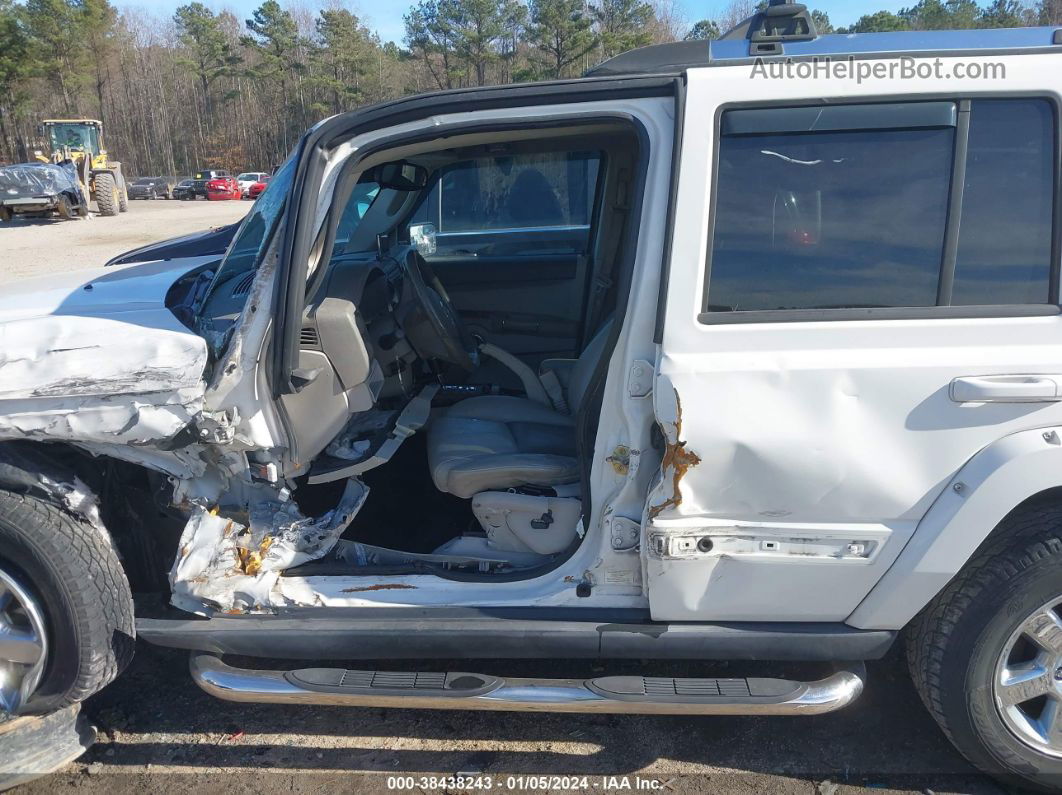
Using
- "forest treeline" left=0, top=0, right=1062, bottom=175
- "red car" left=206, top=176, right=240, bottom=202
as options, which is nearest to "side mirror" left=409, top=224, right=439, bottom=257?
"forest treeline" left=0, top=0, right=1062, bottom=175

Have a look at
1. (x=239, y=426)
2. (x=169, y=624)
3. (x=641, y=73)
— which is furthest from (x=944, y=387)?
(x=169, y=624)

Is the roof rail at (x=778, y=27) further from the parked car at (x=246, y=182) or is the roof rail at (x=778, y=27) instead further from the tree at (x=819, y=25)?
the parked car at (x=246, y=182)

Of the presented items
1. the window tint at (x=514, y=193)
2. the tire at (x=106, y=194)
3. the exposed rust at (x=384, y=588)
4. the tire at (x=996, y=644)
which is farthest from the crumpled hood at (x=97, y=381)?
the tire at (x=106, y=194)

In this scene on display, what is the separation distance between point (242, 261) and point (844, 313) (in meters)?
1.95

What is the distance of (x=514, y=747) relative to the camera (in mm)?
2465

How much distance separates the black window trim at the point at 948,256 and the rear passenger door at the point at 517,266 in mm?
2063

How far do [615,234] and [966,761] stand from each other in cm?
244

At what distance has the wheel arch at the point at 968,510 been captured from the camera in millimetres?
1894

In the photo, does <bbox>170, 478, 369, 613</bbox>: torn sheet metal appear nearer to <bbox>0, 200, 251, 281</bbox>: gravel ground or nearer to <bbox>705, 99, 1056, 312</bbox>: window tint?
<bbox>705, 99, 1056, 312</bbox>: window tint

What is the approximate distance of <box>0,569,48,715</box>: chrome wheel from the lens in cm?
222

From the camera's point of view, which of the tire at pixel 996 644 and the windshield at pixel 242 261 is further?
the windshield at pixel 242 261

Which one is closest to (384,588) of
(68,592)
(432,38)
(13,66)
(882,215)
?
(68,592)

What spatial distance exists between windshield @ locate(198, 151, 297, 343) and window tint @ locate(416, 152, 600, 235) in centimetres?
121

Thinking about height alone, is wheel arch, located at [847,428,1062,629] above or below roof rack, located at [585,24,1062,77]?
below
